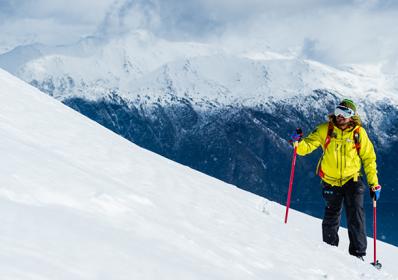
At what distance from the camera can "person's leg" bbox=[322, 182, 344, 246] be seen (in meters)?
9.78

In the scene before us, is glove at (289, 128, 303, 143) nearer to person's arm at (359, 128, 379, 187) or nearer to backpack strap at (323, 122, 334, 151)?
backpack strap at (323, 122, 334, 151)

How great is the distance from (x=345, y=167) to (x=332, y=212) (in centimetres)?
99

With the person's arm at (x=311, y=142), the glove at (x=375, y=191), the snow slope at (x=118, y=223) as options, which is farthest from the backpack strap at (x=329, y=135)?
the snow slope at (x=118, y=223)

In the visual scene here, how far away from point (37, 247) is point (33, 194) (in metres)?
1.38

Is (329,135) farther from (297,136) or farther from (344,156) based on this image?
(297,136)

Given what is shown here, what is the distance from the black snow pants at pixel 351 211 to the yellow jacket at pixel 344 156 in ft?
0.55

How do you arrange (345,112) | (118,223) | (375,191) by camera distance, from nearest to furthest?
1. (118,223)
2. (345,112)
3. (375,191)

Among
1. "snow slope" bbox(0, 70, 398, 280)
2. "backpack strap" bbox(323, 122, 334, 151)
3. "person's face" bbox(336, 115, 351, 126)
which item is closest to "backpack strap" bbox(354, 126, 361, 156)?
A: "person's face" bbox(336, 115, 351, 126)

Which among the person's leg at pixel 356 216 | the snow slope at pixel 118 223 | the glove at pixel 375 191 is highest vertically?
the glove at pixel 375 191

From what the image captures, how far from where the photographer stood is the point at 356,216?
954 cm

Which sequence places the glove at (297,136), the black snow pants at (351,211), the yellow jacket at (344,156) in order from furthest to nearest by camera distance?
1. the glove at (297,136)
2. the black snow pants at (351,211)
3. the yellow jacket at (344,156)

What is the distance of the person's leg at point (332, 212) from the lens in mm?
9783

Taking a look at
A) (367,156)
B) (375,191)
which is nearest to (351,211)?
(375,191)

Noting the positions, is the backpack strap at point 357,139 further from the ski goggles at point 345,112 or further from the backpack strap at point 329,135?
the backpack strap at point 329,135
